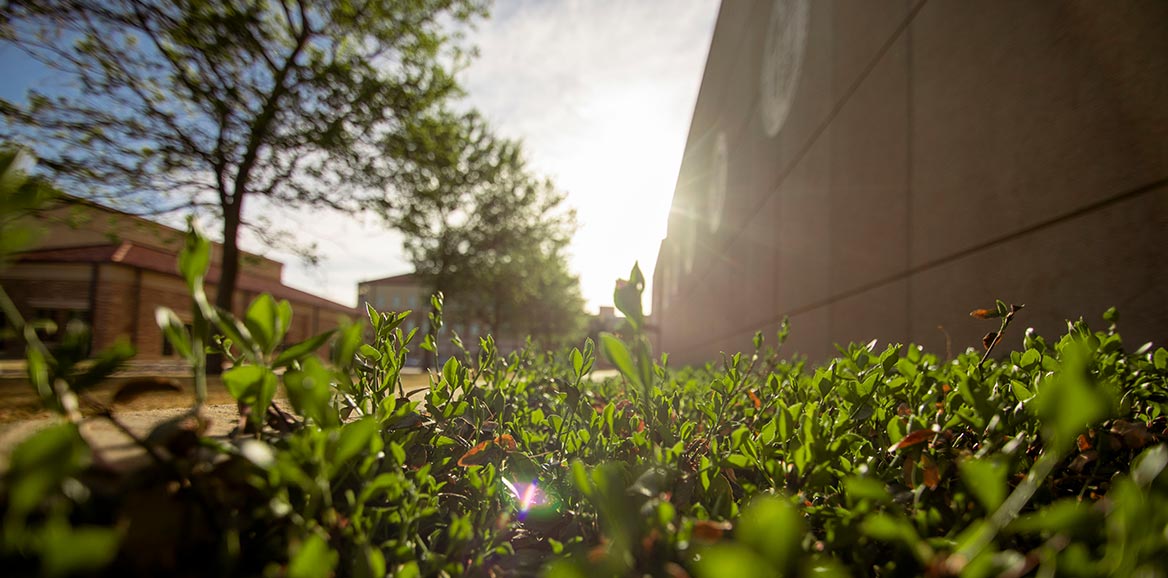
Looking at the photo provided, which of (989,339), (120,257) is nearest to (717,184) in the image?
(989,339)

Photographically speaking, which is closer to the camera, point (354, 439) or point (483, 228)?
point (354, 439)

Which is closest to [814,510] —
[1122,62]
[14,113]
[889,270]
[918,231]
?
[1122,62]

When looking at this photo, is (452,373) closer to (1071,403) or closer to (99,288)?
(1071,403)

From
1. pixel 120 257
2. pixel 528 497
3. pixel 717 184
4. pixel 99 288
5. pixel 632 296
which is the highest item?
pixel 717 184

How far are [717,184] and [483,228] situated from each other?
10806 millimetres

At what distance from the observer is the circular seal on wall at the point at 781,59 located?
23.8 ft

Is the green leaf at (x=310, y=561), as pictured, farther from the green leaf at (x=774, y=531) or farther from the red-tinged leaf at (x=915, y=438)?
the red-tinged leaf at (x=915, y=438)

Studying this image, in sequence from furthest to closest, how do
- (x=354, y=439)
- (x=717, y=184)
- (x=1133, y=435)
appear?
1. (x=717, y=184)
2. (x=1133, y=435)
3. (x=354, y=439)

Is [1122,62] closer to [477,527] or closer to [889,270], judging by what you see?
[889,270]

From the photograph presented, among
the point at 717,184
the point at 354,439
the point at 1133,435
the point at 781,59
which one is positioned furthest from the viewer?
the point at 717,184

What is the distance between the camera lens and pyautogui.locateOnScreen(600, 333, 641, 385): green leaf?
0.70 meters

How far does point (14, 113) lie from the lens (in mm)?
8977

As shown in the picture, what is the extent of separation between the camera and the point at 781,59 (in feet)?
26.8

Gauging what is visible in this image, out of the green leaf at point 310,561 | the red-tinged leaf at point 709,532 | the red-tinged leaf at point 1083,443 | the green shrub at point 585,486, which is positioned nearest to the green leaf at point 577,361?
the green shrub at point 585,486
